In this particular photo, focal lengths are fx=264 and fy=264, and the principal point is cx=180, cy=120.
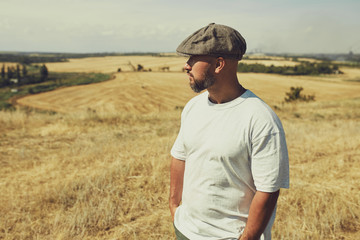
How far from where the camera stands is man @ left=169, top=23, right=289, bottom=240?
1.42 metres

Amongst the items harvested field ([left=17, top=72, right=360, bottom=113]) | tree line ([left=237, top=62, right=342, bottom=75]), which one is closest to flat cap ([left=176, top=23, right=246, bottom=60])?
harvested field ([left=17, top=72, right=360, bottom=113])

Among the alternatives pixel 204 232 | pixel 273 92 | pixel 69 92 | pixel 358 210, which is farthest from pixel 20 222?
pixel 69 92

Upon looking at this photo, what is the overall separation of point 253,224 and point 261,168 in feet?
1.09

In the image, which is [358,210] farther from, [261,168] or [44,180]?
[44,180]

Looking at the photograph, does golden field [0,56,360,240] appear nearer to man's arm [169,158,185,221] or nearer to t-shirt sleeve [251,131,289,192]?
man's arm [169,158,185,221]

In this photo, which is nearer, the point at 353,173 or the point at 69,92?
the point at 353,173

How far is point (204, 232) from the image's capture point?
5.34ft

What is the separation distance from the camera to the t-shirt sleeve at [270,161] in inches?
54.8

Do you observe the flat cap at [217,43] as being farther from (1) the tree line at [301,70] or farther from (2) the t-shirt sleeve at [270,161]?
(1) the tree line at [301,70]

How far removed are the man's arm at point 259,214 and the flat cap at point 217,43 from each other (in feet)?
2.67

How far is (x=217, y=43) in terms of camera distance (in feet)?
4.94

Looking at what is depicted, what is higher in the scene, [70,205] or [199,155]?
[199,155]

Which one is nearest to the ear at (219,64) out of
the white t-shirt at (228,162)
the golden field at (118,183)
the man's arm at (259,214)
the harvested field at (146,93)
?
the white t-shirt at (228,162)

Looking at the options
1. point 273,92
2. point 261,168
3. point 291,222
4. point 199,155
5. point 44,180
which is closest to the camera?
point 261,168
